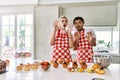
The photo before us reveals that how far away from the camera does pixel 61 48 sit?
2.12 m

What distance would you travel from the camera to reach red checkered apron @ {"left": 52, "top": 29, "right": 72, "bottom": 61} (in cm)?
210

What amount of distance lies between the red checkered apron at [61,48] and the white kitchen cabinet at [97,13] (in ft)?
5.34

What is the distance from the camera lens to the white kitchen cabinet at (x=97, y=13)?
3531 millimetres

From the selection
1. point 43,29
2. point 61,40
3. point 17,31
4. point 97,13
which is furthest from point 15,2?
point 61,40

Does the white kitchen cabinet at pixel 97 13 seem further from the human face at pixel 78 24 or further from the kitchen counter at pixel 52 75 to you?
the kitchen counter at pixel 52 75

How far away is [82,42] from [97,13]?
1633 mm

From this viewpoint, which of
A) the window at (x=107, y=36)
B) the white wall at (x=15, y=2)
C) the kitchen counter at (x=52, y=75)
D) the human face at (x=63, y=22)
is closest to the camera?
the kitchen counter at (x=52, y=75)

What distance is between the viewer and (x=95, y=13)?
3.60 metres

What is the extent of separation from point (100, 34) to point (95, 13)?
1.71ft

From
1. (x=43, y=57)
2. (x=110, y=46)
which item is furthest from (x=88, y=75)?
(x=110, y=46)

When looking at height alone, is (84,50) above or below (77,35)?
below

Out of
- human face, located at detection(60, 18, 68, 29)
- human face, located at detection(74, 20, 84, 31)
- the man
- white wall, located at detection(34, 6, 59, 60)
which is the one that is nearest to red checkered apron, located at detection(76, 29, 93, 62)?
the man

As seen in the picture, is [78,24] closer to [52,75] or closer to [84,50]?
[84,50]

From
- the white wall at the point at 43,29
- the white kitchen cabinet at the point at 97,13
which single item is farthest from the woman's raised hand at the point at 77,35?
the white kitchen cabinet at the point at 97,13
